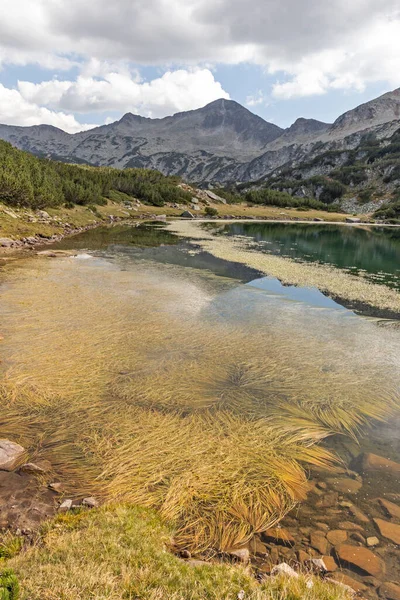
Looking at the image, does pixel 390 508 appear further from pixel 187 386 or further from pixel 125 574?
pixel 187 386

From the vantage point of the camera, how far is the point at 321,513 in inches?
255

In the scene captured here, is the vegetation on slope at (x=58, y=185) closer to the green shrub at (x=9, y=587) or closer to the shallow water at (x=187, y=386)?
the shallow water at (x=187, y=386)

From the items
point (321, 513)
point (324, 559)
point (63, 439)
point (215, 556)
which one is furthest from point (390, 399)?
point (63, 439)

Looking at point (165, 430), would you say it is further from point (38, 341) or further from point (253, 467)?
point (38, 341)

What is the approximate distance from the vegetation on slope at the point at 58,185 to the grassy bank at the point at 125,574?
55.5 meters

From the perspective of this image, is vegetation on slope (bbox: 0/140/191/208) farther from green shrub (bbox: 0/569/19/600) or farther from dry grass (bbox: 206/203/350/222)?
green shrub (bbox: 0/569/19/600)

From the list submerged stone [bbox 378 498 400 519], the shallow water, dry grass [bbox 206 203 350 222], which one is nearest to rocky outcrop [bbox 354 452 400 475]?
the shallow water

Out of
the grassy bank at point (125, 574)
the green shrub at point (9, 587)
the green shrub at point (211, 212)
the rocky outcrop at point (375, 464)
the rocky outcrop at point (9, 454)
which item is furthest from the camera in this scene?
the green shrub at point (211, 212)

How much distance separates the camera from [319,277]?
102 feet

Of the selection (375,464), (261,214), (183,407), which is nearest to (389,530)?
(375,464)

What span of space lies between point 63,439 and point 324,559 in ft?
20.2

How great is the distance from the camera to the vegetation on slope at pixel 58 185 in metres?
52.4

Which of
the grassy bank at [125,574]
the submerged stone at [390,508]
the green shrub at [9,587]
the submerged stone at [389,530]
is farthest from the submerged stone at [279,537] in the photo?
the green shrub at [9,587]

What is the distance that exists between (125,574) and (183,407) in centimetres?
531
